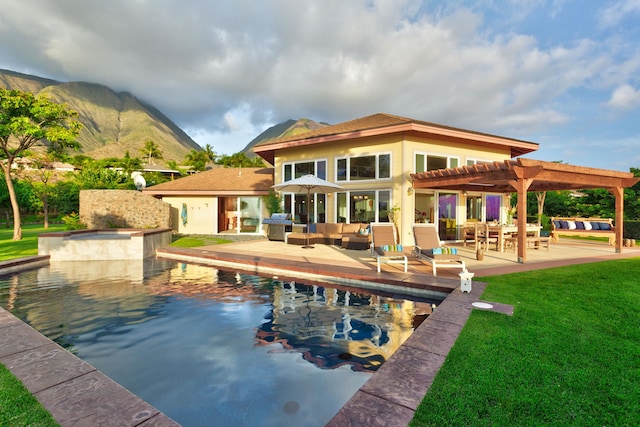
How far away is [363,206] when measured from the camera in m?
15.0

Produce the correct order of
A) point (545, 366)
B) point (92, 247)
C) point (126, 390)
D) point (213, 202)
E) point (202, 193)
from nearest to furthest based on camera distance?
1. point (126, 390)
2. point (545, 366)
3. point (92, 247)
4. point (202, 193)
5. point (213, 202)

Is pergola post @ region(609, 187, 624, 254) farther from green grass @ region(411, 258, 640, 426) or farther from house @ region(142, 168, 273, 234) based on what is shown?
house @ region(142, 168, 273, 234)

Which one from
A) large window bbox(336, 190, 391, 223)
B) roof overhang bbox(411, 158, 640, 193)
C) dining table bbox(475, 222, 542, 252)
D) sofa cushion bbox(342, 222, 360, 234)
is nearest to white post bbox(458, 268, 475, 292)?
roof overhang bbox(411, 158, 640, 193)

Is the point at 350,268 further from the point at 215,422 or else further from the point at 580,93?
the point at 580,93

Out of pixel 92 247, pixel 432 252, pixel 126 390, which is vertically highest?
pixel 432 252

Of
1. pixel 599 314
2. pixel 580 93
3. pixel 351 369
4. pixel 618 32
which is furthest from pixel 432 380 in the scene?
pixel 580 93

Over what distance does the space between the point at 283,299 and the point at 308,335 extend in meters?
2.04

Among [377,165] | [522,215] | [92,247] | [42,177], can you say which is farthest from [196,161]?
[522,215]

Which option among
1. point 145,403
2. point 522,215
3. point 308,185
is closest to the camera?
point 145,403

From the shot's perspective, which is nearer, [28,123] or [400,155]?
[400,155]

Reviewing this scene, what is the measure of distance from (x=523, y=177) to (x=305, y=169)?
34.6ft

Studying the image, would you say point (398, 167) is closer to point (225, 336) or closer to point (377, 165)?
point (377, 165)

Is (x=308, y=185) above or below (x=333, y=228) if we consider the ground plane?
above

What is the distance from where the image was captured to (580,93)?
23.9 metres
